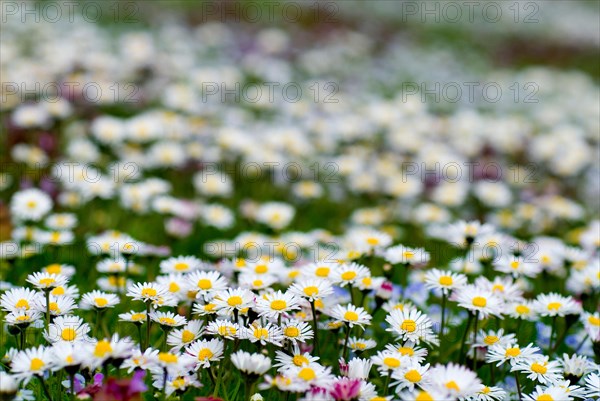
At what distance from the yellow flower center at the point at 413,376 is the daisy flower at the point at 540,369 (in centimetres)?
37

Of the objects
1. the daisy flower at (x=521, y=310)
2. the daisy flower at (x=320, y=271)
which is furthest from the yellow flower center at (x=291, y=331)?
the daisy flower at (x=521, y=310)

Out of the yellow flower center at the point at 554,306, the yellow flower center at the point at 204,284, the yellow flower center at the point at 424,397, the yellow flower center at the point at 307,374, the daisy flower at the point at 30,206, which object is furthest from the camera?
the daisy flower at the point at 30,206

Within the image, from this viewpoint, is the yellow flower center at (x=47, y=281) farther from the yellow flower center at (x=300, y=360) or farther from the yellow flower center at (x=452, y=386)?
the yellow flower center at (x=452, y=386)

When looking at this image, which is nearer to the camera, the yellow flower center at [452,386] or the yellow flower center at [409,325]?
the yellow flower center at [452,386]

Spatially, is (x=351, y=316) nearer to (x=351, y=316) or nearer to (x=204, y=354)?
(x=351, y=316)

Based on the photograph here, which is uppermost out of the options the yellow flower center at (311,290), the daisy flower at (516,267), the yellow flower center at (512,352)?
the yellow flower center at (311,290)

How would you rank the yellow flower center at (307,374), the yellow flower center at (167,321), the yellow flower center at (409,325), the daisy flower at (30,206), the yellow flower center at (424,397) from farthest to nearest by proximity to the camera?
the daisy flower at (30,206) < the yellow flower center at (409,325) < the yellow flower center at (167,321) < the yellow flower center at (307,374) < the yellow flower center at (424,397)

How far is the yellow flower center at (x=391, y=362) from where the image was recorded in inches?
82.2

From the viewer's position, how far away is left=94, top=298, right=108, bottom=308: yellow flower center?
2.32m

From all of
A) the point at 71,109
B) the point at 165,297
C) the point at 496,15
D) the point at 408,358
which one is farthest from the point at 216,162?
the point at 496,15

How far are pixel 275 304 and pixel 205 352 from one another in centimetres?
27

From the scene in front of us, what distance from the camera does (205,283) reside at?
242cm

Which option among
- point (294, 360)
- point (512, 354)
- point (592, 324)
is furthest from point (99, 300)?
point (592, 324)

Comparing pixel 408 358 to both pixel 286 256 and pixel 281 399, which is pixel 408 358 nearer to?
pixel 281 399
